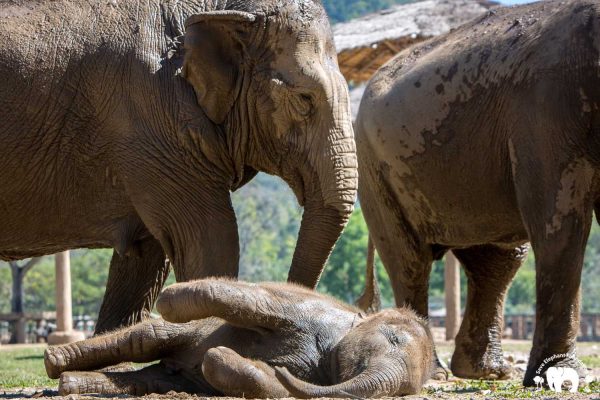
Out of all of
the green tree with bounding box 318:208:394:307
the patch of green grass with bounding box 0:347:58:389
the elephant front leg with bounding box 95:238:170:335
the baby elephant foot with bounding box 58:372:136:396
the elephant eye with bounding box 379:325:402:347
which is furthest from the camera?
the green tree with bounding box 318:208:394:307

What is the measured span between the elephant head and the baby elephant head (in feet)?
5.61

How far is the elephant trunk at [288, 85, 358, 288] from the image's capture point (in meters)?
7.43

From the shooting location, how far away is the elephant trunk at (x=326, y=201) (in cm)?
743

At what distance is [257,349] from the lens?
5863 mm

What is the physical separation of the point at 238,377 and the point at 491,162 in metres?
3.83

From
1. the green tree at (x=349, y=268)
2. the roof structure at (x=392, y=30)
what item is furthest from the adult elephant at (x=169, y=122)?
the green tree at (x=349, y=268)

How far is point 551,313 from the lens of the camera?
25.5ft

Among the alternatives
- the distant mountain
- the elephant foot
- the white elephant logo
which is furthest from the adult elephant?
the distant mountain

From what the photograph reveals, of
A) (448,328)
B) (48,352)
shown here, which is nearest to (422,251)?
(48,352)

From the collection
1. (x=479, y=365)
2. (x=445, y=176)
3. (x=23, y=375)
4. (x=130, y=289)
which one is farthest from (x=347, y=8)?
(x=130, y=289)

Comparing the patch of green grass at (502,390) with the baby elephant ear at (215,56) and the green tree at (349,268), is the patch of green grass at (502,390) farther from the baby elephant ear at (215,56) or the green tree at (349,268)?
the green tree at (349,268)

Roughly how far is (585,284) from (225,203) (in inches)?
3008

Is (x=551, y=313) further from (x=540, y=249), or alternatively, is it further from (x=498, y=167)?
(x=498, y=167)

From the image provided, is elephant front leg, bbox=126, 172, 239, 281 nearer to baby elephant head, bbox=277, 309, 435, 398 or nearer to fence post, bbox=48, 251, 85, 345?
baby elephant head, bbox=277, 309, 435, 398
